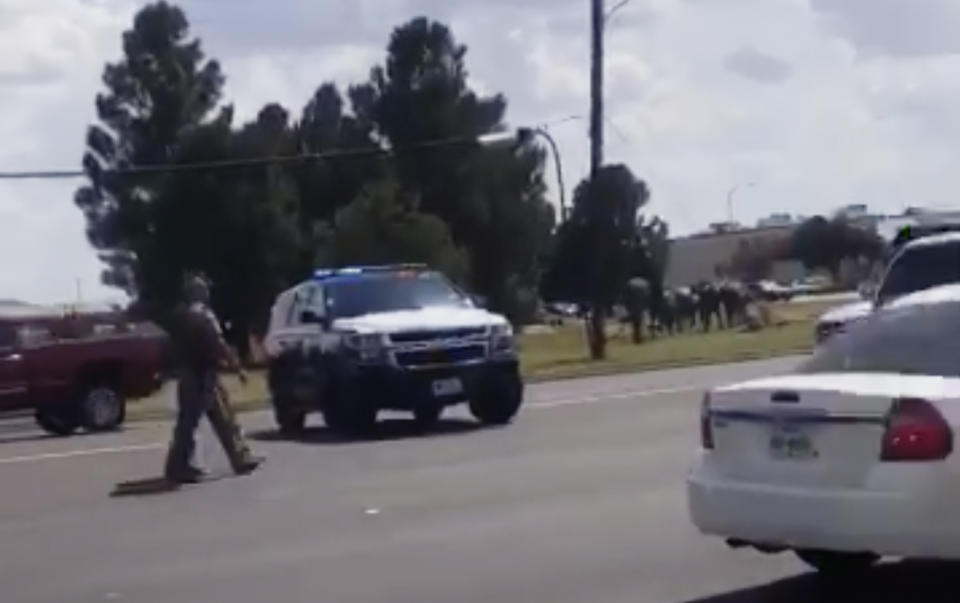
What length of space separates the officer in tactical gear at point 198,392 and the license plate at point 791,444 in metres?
9.95

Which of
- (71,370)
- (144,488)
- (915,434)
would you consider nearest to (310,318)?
(71,370)

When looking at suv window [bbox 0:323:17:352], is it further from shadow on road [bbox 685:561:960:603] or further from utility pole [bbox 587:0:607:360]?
shadow on road [bbox 685:561:960:603]

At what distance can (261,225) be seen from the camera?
71.8 meters

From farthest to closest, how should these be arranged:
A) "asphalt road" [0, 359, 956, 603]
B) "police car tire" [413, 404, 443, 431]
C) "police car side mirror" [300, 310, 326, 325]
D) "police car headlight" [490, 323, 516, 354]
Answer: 1. "police car side mirror" [300, 310, 326, 325]
2. "police car headlight" [490, 323, 516, 354]
3. "police car tire" [413, 404, 443, 431]
4. "asphalt road" [0, 359, 956, 603]

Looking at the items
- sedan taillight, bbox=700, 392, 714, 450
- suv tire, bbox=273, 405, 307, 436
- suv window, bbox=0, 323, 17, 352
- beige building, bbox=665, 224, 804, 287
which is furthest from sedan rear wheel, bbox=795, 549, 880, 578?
beige building, bbox=665, 224, 804, 287

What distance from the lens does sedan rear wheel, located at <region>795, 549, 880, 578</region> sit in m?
12.2

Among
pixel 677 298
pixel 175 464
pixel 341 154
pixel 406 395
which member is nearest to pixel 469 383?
pixel 406 395

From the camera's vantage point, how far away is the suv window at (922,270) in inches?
792

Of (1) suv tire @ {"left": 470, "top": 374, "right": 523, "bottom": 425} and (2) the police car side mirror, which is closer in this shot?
(1) suv tire @ {"left": 470, "top": 374, "right": 523, "bottom": 425}

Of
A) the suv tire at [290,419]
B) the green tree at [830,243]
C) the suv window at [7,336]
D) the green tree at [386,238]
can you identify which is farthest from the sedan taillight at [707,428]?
the green tree at [830,243]

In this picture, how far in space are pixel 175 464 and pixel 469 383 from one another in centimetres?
578

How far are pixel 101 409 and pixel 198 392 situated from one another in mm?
10117

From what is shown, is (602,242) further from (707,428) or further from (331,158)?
(707,428)

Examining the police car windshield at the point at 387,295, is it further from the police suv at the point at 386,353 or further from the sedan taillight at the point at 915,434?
the sedan taillight at the point at 915,434
